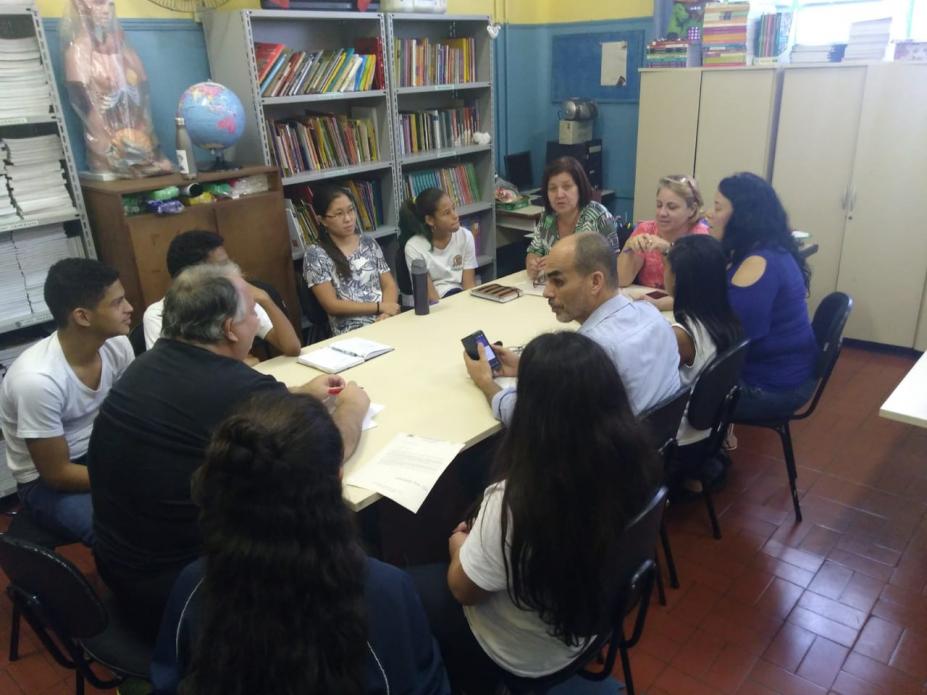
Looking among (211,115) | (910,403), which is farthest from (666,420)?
(211,115)

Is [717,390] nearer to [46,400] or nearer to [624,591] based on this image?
[624,591]

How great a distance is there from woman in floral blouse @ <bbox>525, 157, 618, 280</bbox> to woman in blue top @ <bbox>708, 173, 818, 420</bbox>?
81 centimetres

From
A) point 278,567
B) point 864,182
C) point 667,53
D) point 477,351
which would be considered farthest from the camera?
point 667,53

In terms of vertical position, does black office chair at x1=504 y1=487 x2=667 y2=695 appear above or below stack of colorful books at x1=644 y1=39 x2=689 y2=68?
below

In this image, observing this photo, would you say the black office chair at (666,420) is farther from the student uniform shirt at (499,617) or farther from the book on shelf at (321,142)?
the book on shelf at (321,142)

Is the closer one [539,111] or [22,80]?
[22,80]

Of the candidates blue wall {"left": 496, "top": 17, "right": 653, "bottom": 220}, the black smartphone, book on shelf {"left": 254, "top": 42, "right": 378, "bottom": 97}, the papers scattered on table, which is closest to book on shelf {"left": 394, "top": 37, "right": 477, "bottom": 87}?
book on shelf {"left": 254, "top": 42, "right": 378, "bottom": 97}

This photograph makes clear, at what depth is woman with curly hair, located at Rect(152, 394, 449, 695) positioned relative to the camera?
93 cm

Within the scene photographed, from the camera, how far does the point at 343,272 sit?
10.6 feet

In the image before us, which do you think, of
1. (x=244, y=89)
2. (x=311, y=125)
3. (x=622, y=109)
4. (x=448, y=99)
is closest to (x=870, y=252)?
(x=622, y=109)

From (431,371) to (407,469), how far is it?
0.62 m

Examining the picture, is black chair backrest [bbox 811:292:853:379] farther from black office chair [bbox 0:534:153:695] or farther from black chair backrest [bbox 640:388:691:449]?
black office chair [bbox 0:534:153:695]

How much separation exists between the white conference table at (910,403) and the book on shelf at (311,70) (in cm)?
297

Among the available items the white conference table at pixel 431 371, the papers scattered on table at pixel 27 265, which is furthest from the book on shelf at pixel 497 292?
the papers scattered on table at pixel 27 265
